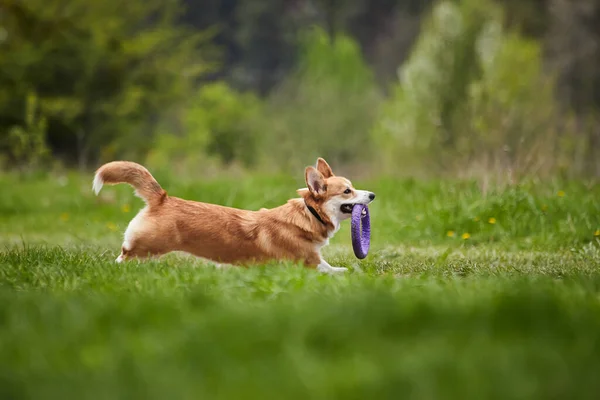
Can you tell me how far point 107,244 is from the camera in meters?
7.45

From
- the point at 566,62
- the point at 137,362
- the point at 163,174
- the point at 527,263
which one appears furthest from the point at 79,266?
the point at 566,62

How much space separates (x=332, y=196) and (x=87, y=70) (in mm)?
13093

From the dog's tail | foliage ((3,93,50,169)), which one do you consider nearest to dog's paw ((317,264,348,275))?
the dog's tail

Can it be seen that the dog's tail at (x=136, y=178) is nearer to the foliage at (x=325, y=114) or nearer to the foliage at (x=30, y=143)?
the foliage at (x=30, y=143)

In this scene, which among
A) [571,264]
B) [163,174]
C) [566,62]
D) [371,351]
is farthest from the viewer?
[566,62]

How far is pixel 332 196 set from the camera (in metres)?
5.62

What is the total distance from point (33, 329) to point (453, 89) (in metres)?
16.6

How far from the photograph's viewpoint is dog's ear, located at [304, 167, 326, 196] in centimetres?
546

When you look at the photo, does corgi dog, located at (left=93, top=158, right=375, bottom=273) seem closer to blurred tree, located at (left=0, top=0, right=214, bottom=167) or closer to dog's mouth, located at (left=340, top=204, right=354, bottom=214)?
dog's mouth, located at (left=340, top=204, right=354, bottom=214)

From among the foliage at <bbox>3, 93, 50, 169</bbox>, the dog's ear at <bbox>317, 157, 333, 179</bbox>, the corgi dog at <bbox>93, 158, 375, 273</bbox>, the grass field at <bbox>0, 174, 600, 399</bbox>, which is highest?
the grass field at <bbox>0, 174, 600, 399</bbox>

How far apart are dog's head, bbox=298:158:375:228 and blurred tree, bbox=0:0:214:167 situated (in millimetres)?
11066

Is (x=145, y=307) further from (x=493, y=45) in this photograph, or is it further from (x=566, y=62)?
(x=566, y=62)

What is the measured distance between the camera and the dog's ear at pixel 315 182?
5465mm

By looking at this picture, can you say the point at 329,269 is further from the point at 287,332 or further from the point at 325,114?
the point at 325,114
